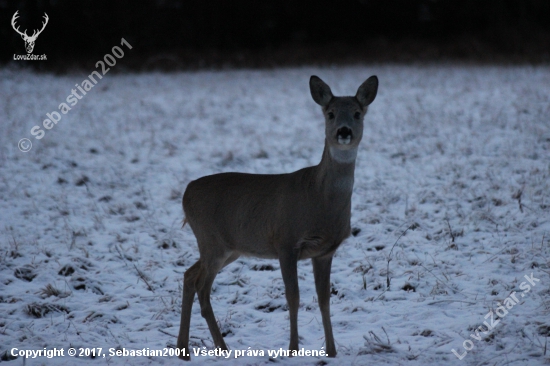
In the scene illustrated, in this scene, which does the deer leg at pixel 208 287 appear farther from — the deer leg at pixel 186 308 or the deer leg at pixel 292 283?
the deer leg at pixel 292 283

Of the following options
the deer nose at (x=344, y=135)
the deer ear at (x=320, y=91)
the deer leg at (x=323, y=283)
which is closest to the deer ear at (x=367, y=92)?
the deer ear at (x=320, y=91)

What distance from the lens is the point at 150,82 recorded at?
18094 millimetres

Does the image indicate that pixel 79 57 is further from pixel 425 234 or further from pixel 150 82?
pixel 425 234

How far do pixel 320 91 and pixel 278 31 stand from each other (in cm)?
2541

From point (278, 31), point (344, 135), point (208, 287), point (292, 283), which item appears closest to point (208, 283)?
point (208, 287)

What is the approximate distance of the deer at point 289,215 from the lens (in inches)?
182

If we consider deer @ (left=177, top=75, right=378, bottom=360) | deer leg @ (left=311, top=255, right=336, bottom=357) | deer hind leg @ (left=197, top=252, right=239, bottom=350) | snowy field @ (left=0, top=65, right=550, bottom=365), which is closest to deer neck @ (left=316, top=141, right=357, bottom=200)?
deer @ (left=177, top=75, right=378, bottom=360)

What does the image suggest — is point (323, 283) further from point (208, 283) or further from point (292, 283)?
point (208, 283)

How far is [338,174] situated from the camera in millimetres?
4723

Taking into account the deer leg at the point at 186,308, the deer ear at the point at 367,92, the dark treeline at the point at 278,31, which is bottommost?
the deer leg at the point at 186,308

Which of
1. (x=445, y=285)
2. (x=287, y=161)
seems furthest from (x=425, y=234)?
(x=287, y=161)

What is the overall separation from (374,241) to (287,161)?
10.9 ft

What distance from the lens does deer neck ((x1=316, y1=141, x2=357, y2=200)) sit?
4691 millimetres

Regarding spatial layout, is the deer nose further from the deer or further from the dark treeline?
the dark treeline
